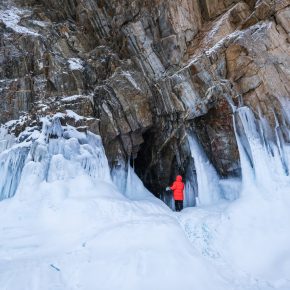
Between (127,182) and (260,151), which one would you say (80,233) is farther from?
(260,151)

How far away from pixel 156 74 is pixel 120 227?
719 centimetres

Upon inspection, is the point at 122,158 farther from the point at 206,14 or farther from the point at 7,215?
the point at 206,14

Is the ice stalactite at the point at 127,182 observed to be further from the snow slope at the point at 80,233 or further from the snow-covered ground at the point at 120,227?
the snow slope at the point at 80,233

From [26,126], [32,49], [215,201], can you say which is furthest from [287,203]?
[32,49]

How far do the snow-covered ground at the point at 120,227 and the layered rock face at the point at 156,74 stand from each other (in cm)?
81

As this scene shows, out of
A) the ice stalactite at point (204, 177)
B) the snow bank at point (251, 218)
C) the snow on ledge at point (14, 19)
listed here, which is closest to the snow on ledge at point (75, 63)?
the snow on ledge at point (14, 19)

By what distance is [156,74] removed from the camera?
13.4 metres

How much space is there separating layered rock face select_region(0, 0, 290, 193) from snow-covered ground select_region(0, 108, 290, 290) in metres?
0.81

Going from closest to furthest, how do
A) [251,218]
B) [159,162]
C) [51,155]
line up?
[251,218] → [51,155] → [159,162]

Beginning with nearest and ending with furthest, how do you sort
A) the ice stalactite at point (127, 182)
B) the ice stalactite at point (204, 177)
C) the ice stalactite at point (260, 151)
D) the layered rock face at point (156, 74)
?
1. the ice stalactite at point (260, 151)
2. the layered rock face at point (156, 74)
3. the ice stalactite at point (204, 177)
4. the ice stalactite at point (127, 182)

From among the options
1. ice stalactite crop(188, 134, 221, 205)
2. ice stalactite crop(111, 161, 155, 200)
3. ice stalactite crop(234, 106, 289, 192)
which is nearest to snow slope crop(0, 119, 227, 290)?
ice stalactite crop(111, 161, 155, 200)

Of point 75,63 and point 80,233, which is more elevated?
point 75,63

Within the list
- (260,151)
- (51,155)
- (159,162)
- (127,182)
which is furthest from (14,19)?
(260,151)

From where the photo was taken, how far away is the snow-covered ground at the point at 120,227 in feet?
22.8
